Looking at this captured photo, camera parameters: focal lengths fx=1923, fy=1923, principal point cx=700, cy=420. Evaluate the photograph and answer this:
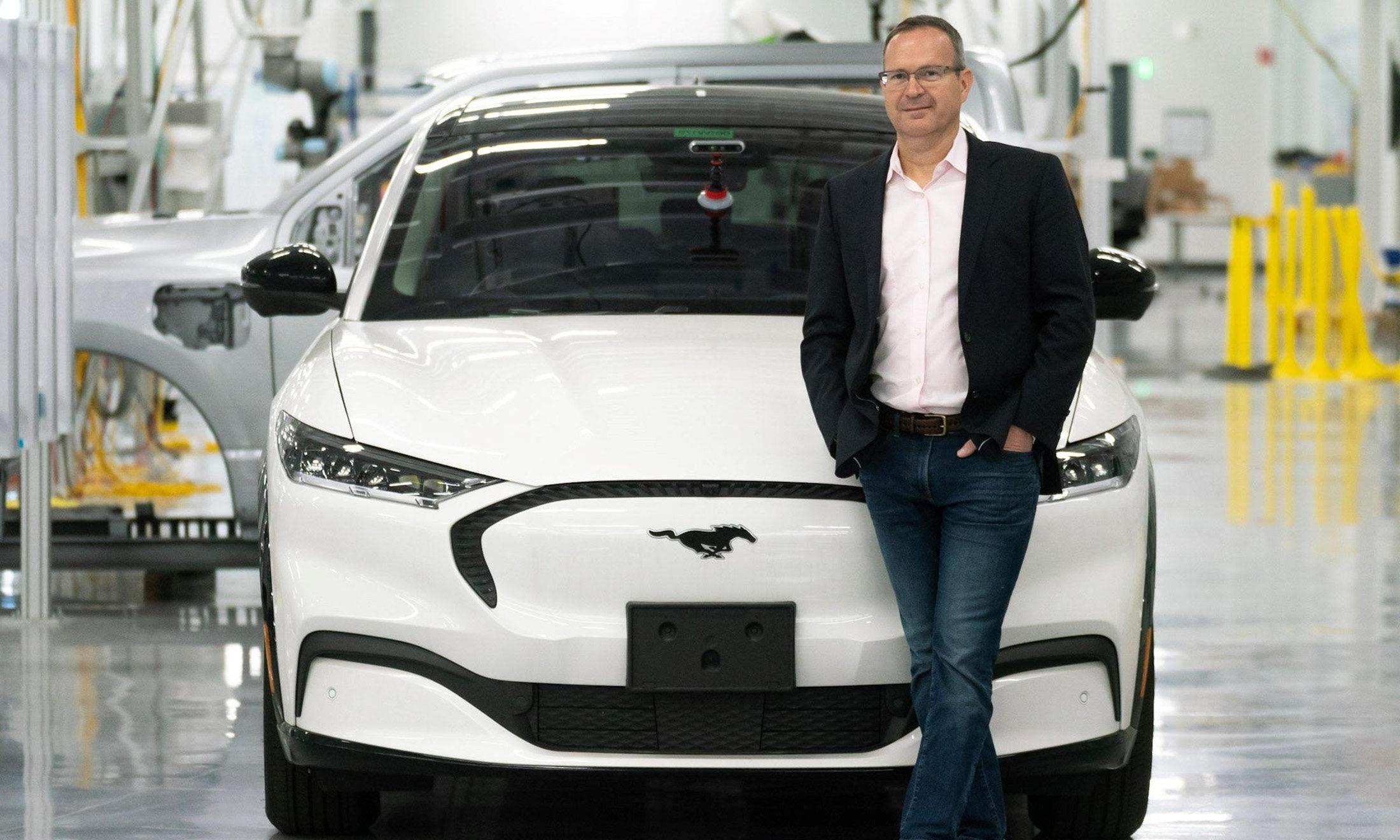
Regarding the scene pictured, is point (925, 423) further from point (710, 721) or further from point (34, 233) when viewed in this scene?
point (34, 233)

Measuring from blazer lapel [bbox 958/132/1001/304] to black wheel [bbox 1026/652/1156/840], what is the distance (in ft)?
3.07

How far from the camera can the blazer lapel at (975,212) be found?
3.08 m

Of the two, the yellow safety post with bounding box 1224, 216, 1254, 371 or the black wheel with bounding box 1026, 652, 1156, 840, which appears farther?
the yellow safety post with bounding box 1224, 216, 1254, 371

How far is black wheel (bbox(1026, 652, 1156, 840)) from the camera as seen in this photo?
3.59 metres

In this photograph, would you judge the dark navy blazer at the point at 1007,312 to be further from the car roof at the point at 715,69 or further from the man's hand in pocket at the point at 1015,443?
the car roof at the point at 715,69

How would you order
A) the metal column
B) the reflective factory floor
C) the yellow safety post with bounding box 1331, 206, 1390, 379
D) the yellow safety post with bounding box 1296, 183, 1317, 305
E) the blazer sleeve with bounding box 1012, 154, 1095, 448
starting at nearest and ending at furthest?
the blazer sleeve with bounding box 1012, 154, 1095, 448 < the reflective factory floor < the metal column < the yellow safety post with bounding box 1331, 206, 1390, 379 < the yellow safety post with bounding box 1296, 183, 1317, 305

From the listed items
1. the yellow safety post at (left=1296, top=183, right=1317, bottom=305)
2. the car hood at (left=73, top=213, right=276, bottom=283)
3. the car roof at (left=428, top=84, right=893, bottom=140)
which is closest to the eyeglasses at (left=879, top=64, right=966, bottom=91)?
the car roof at (left=428, top=84, right=893, bottom=140)

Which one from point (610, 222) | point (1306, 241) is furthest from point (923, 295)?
point (1306, 241)

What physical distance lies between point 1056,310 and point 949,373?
0.20 m

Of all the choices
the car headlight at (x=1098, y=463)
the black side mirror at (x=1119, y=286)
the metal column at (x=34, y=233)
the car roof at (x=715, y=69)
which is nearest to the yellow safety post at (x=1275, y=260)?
the car roof at (x=715, y=69)

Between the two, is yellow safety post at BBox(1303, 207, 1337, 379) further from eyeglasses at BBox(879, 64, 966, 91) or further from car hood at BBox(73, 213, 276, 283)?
eyeglasses at BBox(879, 64, 966, 91)

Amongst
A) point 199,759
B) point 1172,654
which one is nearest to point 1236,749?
point 1172,654

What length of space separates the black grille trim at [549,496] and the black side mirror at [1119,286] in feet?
3.08

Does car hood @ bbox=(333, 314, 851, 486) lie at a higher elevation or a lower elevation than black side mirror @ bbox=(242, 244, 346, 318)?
lower
